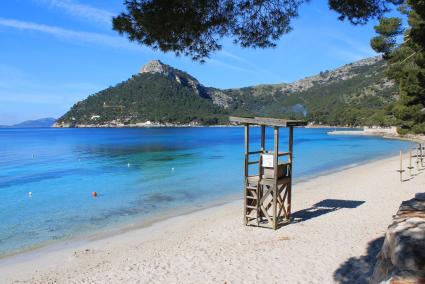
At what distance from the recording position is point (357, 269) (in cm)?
766

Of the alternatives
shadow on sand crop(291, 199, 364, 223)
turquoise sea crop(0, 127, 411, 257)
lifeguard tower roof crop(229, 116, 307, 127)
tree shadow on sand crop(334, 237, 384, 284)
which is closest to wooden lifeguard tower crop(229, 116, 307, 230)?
lifeguard tower roof crop(229, 116, 307, 127)

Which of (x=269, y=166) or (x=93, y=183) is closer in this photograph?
(x=269, y=166)

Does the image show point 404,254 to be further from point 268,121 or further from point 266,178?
point 266,178

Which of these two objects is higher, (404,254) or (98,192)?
(404,254)

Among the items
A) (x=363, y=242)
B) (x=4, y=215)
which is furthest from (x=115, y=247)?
(x=4, y=215)

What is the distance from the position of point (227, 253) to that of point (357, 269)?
3.02 meters

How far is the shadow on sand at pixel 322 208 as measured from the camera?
1288 cm

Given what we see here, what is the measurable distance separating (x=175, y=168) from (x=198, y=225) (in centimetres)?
1926

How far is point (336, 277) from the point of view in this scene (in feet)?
24.3

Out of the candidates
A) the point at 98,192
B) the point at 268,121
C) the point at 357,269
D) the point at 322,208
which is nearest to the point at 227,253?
the point at 357,269

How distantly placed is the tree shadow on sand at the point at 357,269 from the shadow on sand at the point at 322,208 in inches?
155

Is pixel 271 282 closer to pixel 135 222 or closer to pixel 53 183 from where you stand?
pixel 135 222

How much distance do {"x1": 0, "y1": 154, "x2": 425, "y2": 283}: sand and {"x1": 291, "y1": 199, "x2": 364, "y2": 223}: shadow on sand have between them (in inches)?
1.3

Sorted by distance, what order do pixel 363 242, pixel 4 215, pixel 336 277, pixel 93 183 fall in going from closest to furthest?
1. pixel 336 277
2. pixel 363 242
3. pixel 4 215
4. pixel 93 183
